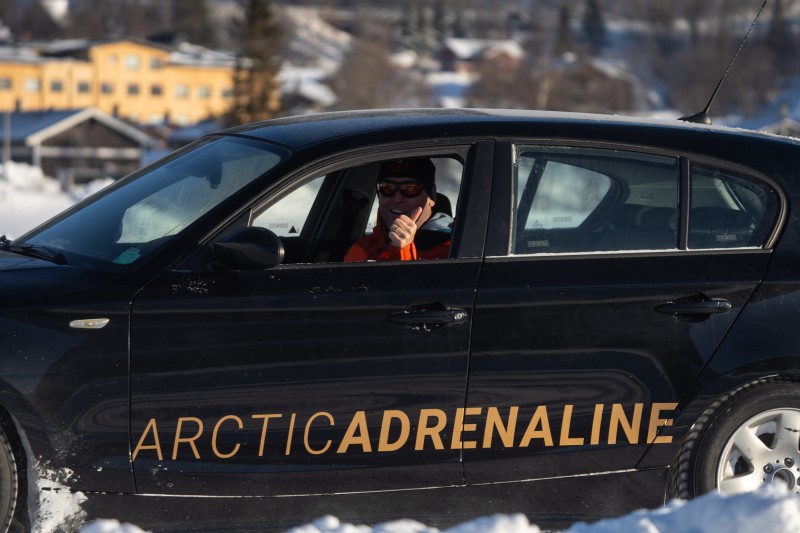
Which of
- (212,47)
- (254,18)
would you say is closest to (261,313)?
(254,18)

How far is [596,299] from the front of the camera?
180 inches

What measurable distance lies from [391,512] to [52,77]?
371 ft

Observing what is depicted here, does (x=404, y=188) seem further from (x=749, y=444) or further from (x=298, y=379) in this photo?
(x=749, y=444)

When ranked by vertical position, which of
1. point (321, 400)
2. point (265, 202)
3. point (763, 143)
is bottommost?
point (321, 400)

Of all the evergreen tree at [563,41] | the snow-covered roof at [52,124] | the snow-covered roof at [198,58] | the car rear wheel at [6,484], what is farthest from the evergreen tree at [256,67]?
the car rear wheel at [6,484]

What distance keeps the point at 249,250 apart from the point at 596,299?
47.7 inches

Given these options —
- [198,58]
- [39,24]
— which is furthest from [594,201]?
[39,24]

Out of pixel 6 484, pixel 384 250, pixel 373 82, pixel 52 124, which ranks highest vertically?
pixel 373 82

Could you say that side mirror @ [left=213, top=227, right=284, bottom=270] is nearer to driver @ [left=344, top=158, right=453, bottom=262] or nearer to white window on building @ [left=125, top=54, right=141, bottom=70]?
driver @ [left=344, top=158, right=453, bottom=262]

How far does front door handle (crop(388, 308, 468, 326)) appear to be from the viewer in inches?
173

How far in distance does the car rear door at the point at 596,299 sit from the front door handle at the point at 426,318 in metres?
0.10

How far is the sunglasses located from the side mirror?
740 mm

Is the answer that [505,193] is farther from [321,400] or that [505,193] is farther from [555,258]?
[321,400]

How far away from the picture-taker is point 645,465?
4.62 meters
